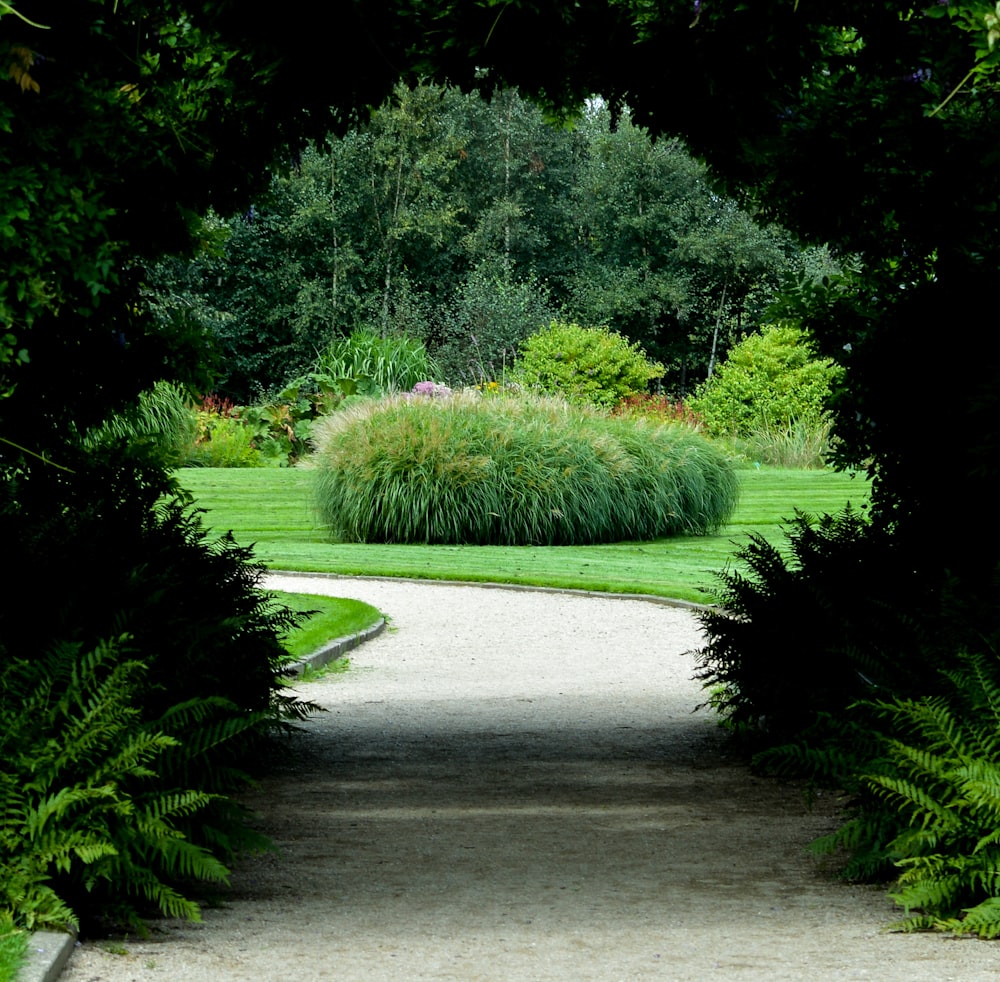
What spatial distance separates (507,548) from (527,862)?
42.9 ft

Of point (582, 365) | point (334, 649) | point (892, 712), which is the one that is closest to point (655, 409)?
point (582, 365)

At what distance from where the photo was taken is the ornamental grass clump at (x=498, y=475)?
1853 cm

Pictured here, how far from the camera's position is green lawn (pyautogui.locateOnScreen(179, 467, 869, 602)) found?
1552 cm

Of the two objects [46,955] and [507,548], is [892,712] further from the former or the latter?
[507,548]

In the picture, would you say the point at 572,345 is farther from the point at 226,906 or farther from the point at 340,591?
the point at 226,906

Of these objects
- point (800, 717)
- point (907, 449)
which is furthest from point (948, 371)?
point (800, 717)

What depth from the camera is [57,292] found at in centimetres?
526

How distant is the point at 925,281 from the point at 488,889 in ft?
13.1

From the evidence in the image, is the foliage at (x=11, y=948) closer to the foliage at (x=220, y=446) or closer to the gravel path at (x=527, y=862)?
the gravel path at (x=527, y=862)

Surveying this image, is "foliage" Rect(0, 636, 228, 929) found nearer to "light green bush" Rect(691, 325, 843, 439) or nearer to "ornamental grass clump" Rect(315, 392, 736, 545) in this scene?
"ornamental grass clump" Rect(315, 392, 736, 545)

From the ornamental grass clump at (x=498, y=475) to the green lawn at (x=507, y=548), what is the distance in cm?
47

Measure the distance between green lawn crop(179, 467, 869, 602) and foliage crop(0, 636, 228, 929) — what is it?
804cm

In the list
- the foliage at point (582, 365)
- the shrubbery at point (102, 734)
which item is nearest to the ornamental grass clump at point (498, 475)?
the shrubbery at point (102, 734)

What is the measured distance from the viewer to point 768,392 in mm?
32156
